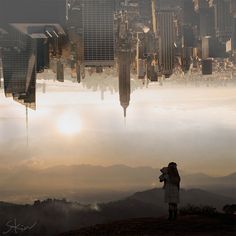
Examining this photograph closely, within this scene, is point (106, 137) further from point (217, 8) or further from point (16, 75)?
point (217, 8)

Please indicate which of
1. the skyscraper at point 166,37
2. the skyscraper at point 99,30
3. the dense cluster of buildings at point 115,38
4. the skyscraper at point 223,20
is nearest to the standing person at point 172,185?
the dense cluster of buildings at point 115,38

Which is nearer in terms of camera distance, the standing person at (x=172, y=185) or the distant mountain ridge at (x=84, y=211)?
the standing person at (x=172, y=185)

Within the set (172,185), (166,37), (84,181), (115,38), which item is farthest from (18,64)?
(172,185)

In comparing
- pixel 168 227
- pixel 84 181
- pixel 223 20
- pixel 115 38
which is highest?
pixel 223 20

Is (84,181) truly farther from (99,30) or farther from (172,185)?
(99,30)

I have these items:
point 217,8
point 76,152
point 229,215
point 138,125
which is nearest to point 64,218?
point 76,152

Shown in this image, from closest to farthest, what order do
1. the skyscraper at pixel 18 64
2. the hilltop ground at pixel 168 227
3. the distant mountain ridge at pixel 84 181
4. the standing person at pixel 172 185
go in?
the hilltop ground at pixel 168 227
the standing person at pixel 172 185
the skyscraper at pixel 18 64
the distant mountain ridge at pixel 84 181

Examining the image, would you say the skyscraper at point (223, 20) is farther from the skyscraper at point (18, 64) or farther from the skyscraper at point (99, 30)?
the skyscraper at point (18, 64)
